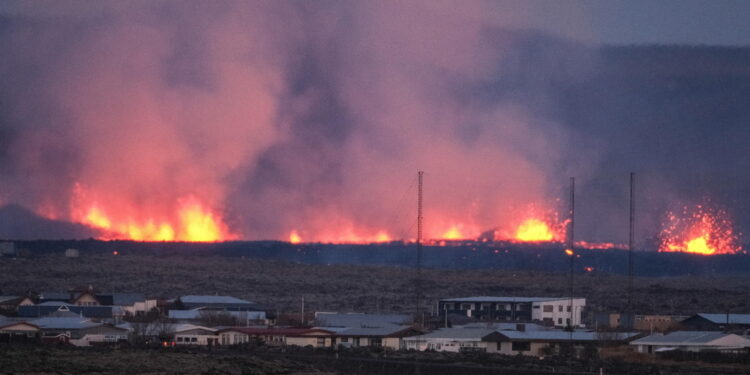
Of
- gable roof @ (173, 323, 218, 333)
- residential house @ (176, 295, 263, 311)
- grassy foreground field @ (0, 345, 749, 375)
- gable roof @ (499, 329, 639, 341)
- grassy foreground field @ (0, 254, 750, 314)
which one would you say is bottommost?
grassy foreground field @ (0, 345, 749, 375)

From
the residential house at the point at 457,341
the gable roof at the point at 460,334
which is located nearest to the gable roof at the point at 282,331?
the residential house at the point at 457,341

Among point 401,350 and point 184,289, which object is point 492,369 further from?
point 184,289

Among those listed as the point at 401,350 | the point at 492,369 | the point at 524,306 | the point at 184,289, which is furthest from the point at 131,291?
the point at 492,369

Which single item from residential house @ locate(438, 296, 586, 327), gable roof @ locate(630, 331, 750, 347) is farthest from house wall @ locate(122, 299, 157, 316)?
gable roof @ locate(630, 331, 750, 347)

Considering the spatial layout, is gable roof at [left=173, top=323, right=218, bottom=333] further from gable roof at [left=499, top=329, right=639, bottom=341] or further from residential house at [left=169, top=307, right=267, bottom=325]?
gable roof at [left=499, top=329, right=639, bottom=341]

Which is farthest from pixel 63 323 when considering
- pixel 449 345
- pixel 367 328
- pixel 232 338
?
pixel 449 345

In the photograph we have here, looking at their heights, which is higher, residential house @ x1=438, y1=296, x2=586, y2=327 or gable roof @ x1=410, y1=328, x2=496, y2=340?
residential house @ x1=438, y1=296, x2=586, y2=327

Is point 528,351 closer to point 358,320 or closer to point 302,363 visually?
point 302,363
